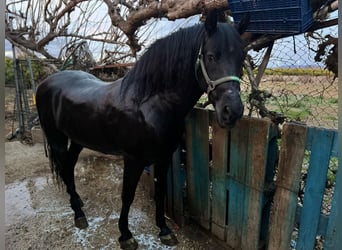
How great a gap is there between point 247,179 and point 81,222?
1.66 metres

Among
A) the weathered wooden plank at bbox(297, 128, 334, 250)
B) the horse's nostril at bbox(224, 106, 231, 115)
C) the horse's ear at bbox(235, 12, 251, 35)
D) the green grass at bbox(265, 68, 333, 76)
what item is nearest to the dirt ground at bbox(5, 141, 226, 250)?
the weathered wooden plank at bbox(297, 128, 334, 250)

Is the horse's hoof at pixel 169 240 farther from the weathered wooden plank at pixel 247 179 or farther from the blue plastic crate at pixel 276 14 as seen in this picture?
the blue plastic crate at pixel 276 14

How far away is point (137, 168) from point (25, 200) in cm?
181

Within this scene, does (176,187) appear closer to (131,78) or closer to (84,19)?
(131,78)

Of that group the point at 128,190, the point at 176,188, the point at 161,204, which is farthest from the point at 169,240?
the point at 128,190

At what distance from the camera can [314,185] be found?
1.51 meters

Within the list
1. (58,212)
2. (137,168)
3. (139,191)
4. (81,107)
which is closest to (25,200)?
(58,212)

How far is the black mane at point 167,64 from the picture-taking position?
1.71 m

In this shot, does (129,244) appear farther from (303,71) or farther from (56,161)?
(303,71)

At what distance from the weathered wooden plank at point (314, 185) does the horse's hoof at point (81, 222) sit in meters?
1.87

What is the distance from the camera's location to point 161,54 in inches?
72.0

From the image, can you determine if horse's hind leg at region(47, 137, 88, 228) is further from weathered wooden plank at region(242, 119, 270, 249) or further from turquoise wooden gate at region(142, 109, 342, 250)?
weathered wooden plank at region(242, 119, 270, 249)


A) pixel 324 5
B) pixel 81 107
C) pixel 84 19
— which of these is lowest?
pixel 81 107

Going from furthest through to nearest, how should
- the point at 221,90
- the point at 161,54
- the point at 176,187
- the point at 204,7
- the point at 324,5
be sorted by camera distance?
the point at 176,187 → the point at 204,7 → the point at 161,54 → the point at 324,5 → the point at 221,90
